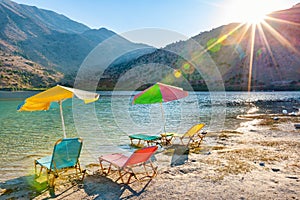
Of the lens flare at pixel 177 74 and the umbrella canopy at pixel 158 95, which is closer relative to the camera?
the umbrella canopy at pixel 158 95

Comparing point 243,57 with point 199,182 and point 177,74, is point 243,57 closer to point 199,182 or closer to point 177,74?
point 177,74

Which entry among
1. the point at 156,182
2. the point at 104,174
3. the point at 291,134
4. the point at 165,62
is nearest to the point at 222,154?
the point at 156,182

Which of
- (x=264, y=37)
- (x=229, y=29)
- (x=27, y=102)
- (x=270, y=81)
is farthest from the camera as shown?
(x=229, y=29)

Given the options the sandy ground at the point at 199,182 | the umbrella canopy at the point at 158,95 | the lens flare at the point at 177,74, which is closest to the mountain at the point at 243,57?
the lens flare at the point at 177,74

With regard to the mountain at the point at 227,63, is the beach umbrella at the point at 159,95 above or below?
below

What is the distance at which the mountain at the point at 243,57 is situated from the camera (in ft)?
306

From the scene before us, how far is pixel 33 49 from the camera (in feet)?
625

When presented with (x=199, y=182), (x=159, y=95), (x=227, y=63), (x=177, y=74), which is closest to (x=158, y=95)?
(x=159, y=95)

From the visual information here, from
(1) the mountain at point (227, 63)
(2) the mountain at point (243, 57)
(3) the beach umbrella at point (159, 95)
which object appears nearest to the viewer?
(3) the beach umbrella at point (159, 95)

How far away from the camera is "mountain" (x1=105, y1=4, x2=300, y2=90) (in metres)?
93.1

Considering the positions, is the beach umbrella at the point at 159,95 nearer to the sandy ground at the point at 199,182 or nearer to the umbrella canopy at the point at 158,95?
the umbrella canopy at the point at 158,95

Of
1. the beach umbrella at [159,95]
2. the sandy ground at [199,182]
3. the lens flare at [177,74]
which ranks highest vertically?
the lens flare at [177,74]

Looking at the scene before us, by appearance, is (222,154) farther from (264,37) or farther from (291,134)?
(264,37)

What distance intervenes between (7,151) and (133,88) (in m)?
104
